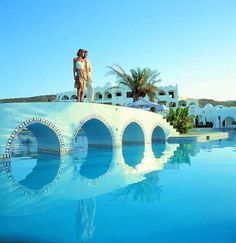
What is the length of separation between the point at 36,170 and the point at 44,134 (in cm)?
431

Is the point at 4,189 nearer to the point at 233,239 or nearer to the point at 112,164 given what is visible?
the point at 112,164

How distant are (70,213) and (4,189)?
3.51 metres

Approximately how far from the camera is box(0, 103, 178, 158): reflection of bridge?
13.6 m

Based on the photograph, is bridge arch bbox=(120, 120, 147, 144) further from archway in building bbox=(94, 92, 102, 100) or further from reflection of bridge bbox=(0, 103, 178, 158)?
archway in building bbox=(94, 92, 102, 100)

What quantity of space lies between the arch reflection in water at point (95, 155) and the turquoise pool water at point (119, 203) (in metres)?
0.12

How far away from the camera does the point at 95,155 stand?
55.7 feet

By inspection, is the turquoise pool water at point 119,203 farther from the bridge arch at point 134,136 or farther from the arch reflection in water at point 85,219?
the bridge arch at point 134,136

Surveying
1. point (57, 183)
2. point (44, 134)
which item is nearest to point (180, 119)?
point (44, 134)

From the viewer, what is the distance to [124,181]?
9.95 m

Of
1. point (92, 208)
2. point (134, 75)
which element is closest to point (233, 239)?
point (92, 208)

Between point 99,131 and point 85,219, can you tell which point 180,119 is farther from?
point 85,219

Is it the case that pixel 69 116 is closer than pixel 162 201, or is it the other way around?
pixel 162 201

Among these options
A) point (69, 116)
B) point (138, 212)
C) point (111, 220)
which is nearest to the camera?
point (111, 220)

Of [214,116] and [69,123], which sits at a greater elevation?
[214,116]
